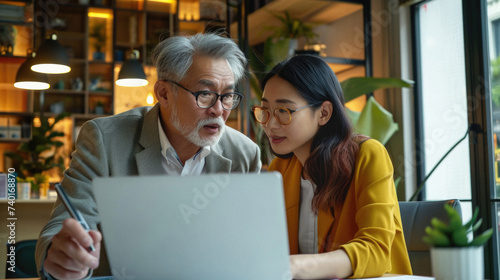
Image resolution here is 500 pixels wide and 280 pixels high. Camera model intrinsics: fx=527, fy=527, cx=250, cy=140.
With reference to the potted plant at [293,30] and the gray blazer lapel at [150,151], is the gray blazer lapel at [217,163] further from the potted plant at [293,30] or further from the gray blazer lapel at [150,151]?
the potted plant at [293,30]

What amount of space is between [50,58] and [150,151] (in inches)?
104

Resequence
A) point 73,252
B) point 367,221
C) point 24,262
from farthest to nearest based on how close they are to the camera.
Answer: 1. point 24,262
2. point 367,221
3. point 73,252

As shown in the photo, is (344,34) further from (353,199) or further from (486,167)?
(353,199)

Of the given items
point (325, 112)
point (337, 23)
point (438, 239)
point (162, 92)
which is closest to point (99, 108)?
point (337, 23)

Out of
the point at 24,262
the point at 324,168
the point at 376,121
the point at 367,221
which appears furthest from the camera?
the point at 376,121

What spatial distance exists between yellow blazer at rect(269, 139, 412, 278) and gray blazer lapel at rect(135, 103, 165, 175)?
43 centimetres

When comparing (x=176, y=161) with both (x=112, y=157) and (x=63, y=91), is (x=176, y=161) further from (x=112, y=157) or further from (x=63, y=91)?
(x=63, y=91)

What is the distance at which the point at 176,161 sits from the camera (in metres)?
1.80

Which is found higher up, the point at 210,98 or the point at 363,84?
the point at 363,84

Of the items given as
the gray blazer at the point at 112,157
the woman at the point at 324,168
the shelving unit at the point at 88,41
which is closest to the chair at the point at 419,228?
the woman at the point at 324,168

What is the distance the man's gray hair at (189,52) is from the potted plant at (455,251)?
1032 millimetres

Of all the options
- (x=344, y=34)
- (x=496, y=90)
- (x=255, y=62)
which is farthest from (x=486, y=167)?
(x=344, y=34)

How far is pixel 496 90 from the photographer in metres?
3.50

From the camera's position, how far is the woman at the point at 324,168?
4.56ft
